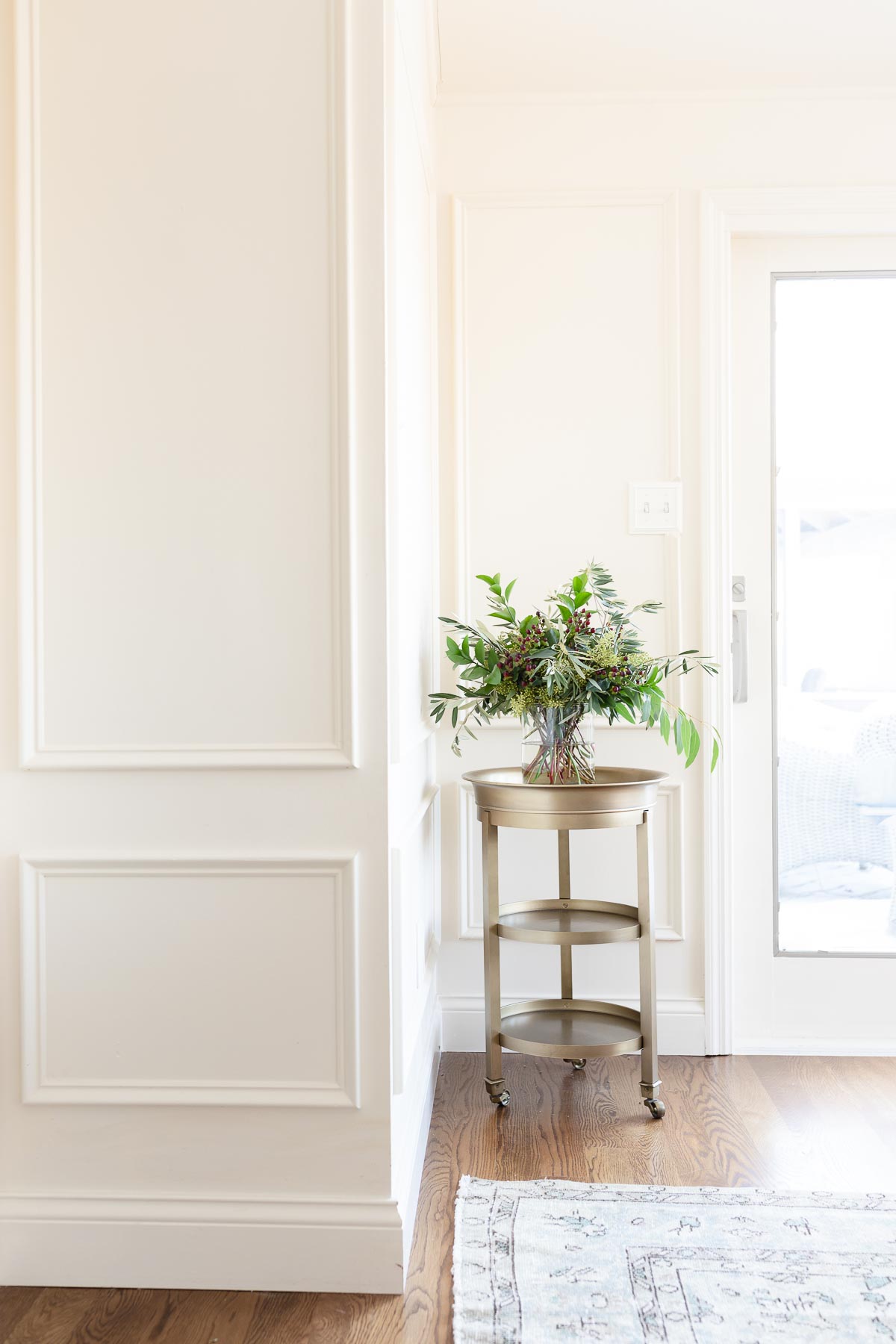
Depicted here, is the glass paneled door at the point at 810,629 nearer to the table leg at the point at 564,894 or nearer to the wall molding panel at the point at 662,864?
the wall molding panel at the point at 662,864

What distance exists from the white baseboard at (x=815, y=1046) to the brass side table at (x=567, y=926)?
1.66 feet

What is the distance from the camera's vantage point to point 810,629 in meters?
2.99

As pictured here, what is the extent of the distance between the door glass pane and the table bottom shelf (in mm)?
653

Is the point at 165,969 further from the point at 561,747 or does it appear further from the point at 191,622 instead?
the point at 561,747

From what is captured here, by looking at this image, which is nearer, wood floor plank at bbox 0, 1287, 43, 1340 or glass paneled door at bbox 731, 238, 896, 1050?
wood floor plank at bbox 0, 1287, 43, 1340

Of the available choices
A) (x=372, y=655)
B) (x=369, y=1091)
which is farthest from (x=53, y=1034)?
(x=372, y=655)

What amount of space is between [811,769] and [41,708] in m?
2.11

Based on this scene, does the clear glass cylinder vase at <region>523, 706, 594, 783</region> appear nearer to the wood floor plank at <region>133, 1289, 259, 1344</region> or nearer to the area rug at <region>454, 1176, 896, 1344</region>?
the area rug at <region>454, 1176, 896, 1344</region>

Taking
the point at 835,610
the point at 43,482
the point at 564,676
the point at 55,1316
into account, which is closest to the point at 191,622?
the point at 43,482

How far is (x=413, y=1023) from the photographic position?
222 cm

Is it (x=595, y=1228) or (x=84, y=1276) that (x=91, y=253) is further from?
(x=595, y=1228)

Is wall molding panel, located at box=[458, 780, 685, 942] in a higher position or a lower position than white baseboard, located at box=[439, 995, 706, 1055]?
higher

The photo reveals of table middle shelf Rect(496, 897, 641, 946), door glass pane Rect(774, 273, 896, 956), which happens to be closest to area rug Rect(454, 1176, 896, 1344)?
table middle shelf Rect(496, 897, 641, 946)

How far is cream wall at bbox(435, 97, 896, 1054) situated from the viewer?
287 cm
